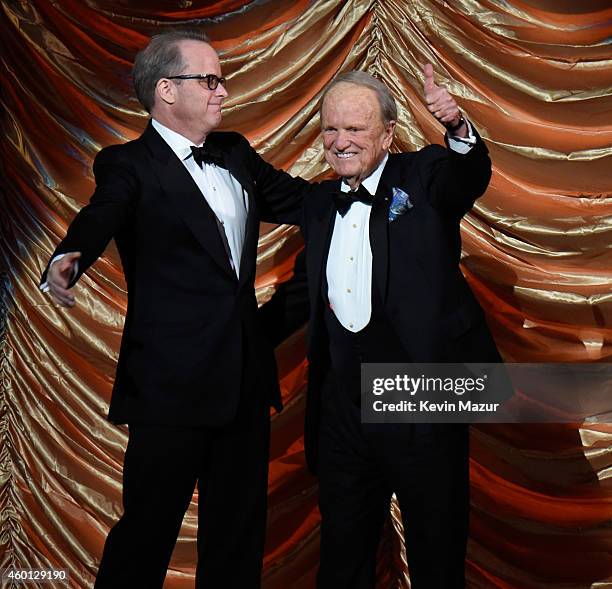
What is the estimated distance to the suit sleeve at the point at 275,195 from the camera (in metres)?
2.61

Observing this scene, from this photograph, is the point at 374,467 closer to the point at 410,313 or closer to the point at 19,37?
the point at 410,313

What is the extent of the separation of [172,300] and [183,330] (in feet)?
0.23

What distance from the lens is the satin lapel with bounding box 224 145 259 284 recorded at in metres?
2.36

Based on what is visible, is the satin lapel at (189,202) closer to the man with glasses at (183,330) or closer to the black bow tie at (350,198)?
the man with glasses at (183,330)

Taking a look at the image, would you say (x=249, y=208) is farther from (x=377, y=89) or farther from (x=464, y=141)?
(x=464, y=141)

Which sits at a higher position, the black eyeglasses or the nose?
the black eyeglasses

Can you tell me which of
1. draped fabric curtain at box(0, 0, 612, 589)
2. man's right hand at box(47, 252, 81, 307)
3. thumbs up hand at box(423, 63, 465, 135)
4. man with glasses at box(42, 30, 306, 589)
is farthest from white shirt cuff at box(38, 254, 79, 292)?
draped fabric curtain at box(0, 0, 612, 589)

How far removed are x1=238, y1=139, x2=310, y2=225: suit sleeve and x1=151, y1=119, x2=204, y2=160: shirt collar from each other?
26 cm

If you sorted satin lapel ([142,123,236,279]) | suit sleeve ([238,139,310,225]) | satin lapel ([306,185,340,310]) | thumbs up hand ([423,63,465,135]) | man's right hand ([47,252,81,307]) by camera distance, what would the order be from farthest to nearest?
suit sleeve ([238,139,310,225]), satin lapel ([306,185,340,310]), satin lapel ([142,123,236,279]), thumbs up hand ([423,63,465,135]), man's right hand ([47,252,81,307])

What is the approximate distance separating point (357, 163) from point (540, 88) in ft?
2.94

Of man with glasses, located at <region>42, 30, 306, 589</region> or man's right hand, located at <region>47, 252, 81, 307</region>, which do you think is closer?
man's right hand, located at <region>47, 252, 81, 307</region>

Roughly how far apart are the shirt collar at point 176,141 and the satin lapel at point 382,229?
45 centimetres

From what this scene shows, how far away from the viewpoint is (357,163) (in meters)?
2.33

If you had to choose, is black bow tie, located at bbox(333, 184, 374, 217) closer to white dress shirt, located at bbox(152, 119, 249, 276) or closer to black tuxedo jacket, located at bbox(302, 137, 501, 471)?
Answer: black tuxedo jacket, located at bbox(302, 137, 501, 471)
